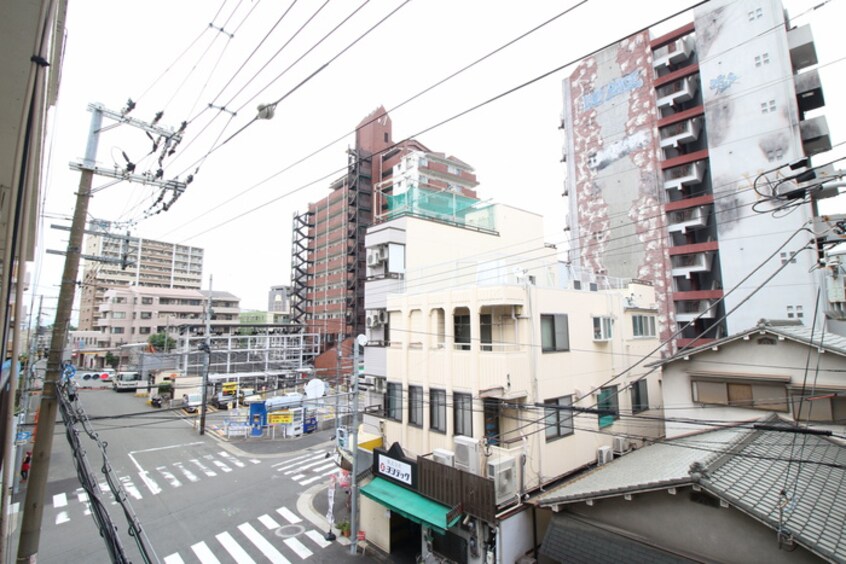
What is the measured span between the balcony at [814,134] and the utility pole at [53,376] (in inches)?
1580

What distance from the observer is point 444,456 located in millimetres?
12352

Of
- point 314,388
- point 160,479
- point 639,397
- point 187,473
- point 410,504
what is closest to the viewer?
point 410,504

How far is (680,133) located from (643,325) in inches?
905

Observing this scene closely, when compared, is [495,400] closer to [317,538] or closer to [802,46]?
[317,538]

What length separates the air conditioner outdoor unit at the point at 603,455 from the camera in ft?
48.0

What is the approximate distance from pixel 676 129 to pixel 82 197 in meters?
40.4

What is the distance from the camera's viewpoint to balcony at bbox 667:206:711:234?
30484 mm

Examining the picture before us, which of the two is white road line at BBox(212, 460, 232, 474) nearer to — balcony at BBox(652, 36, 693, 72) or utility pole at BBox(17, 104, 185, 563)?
utility pole at BBox(17, 104, 185, 563)

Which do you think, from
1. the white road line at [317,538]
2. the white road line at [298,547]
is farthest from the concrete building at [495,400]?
the white road line at [298,547]

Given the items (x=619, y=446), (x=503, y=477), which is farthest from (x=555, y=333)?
(x=619, y=446)

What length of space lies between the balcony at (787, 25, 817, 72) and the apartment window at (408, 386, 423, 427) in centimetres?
3758

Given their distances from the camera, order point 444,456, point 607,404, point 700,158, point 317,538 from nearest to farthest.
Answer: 1. point 444,456
2. point 317,538
3. point 607,404
4. point 700,158

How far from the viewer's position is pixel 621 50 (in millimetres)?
36406

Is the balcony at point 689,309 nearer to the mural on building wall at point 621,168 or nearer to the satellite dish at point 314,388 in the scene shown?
the mural on building wall at point 621,168
